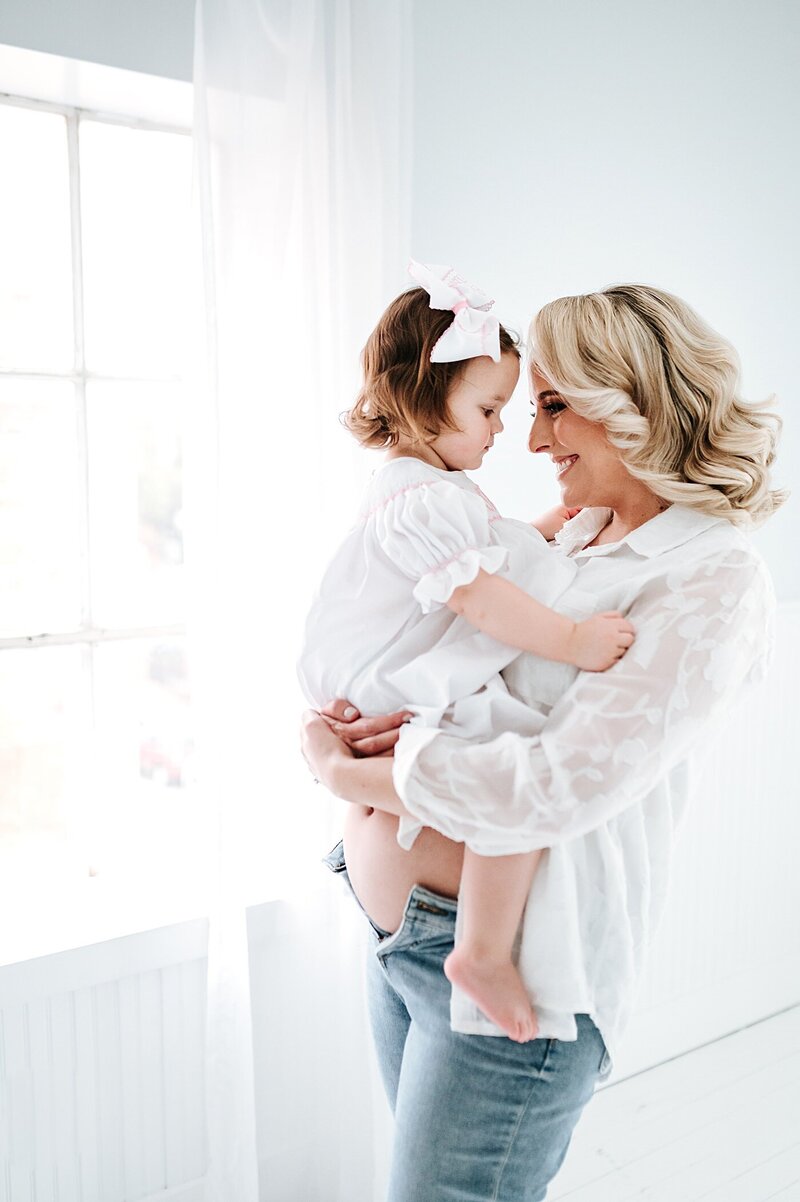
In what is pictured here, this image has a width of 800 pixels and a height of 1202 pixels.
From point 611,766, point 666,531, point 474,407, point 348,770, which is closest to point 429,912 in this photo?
point 348,770

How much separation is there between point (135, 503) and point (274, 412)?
1.43 feet

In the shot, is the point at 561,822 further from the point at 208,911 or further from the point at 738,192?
the point at 738,192

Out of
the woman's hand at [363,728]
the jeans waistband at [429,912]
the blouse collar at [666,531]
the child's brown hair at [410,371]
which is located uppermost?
the child's brown hair at [410,371]

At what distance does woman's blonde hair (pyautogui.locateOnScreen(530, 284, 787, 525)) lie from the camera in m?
1.12

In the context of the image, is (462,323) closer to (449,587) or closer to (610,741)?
(449,587)

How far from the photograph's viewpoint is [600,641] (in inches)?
40.1

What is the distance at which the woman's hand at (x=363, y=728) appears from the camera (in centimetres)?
114

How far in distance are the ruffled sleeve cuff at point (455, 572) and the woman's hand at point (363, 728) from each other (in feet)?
0.50

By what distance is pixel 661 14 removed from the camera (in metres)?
2.15

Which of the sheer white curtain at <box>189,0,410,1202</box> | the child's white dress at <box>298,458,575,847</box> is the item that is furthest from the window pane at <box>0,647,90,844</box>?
the child's white dress at <box>298,458,575,847</box>

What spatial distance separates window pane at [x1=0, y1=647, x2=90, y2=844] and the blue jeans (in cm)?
94

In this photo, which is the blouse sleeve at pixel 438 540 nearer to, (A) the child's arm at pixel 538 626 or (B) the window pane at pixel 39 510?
(A) the child's arm at pixel 538 626

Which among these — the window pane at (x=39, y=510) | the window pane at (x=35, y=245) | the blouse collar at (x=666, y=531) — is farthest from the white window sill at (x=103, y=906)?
the window pane at (x=35, y=245)

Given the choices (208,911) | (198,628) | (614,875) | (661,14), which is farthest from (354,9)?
(208,911)
